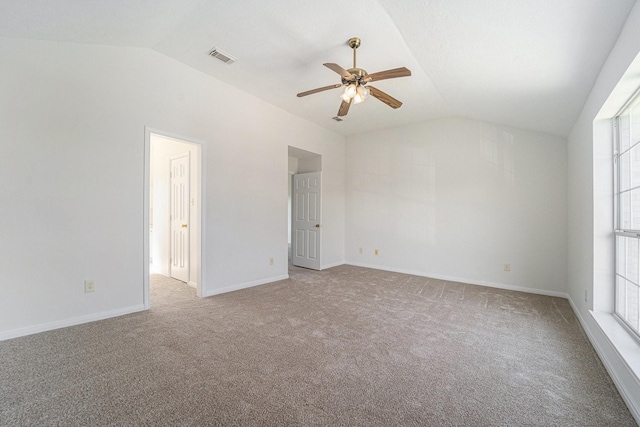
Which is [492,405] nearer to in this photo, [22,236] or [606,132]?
[606,132]

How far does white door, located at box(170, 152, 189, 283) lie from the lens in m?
4.32

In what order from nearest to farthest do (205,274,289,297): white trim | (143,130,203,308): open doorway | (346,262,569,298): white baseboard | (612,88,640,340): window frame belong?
(612,88,640,340): window frame → (205,274,289,297): white trim → (143,130,203,308): open doorway → (346,262,569,298): white baseboard

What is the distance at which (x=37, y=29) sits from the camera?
2.40m

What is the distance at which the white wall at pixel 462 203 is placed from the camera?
13.5 ft

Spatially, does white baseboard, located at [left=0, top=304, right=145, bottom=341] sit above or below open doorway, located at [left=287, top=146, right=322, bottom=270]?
below

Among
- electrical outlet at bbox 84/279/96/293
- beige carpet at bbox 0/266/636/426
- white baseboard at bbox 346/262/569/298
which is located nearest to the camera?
beige carpet at bbox 0/266/636/426

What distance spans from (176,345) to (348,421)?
163 centimetres

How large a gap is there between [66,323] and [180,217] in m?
2.04

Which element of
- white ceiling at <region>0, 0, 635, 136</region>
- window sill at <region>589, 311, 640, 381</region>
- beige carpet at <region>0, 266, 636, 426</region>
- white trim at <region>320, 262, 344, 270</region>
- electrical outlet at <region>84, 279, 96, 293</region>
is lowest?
beige carpet at <region>0, 266, 636, 426</region>

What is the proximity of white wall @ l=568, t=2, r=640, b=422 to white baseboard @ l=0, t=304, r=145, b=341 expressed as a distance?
4.21 metres

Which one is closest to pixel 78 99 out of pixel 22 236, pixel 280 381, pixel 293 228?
pixel 22 236

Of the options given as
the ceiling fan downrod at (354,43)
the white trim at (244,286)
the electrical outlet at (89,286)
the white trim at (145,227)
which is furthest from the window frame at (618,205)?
the electrical outlet at (89,286)

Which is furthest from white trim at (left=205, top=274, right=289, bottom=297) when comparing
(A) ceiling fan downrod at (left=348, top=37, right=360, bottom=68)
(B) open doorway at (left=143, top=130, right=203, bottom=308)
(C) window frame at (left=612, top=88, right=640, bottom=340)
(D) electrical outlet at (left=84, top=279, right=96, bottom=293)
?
(C) window frame at (left=612, top=88, right=640, bottom=340)

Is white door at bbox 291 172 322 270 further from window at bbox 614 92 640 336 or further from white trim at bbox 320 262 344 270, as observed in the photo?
window at bbox 614 92 640 336
